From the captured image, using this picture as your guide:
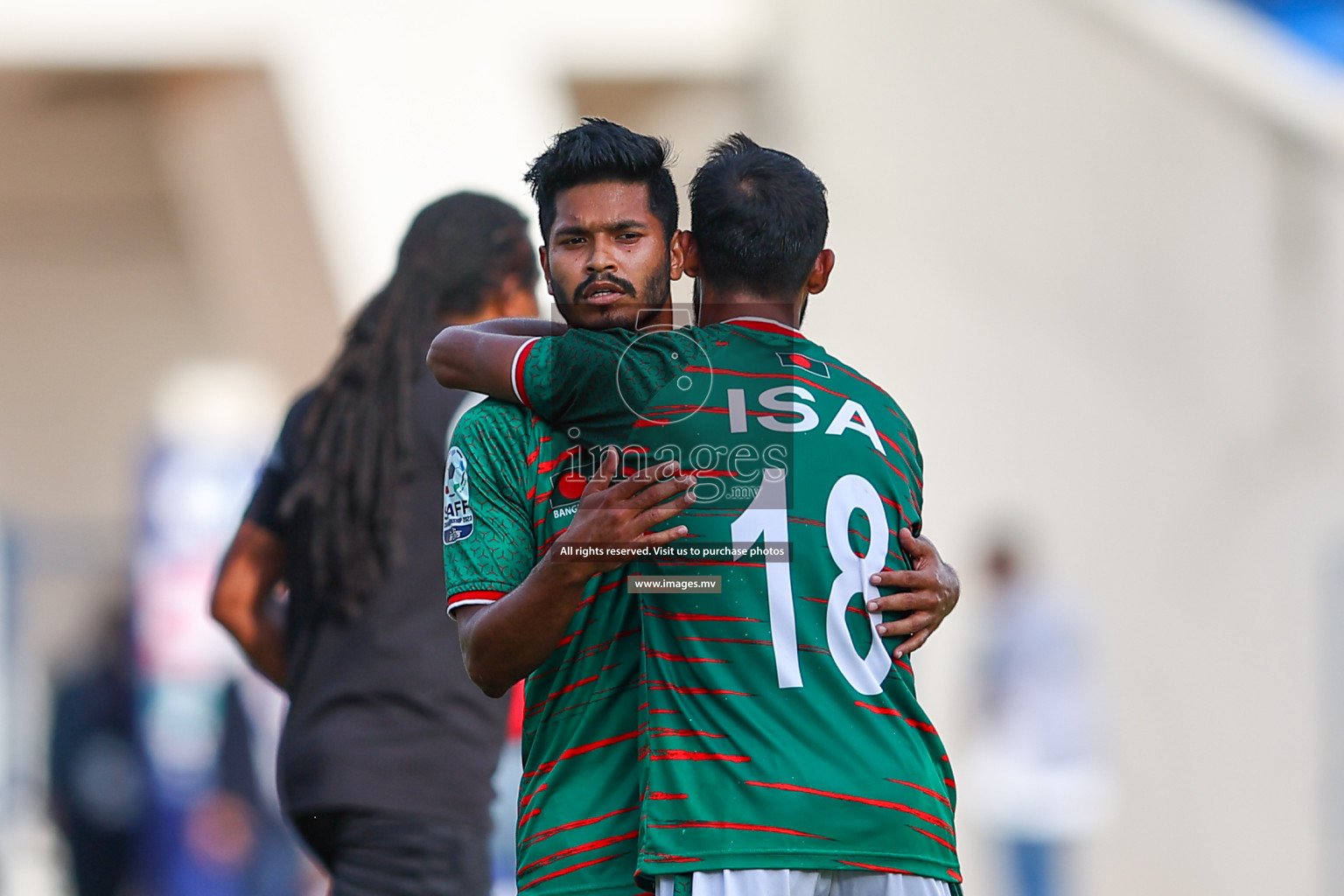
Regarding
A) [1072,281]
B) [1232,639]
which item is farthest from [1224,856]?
[1072,281]

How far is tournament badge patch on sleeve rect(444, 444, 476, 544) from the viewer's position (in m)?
2.39

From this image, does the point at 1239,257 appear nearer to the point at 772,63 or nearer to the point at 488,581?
the point at 772,63

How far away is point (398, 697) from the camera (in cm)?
334

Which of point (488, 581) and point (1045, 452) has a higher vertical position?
point (1045, 452)

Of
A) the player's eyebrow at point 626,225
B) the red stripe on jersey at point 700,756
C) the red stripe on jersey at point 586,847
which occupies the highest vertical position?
the player's eyebrow at point 626,225

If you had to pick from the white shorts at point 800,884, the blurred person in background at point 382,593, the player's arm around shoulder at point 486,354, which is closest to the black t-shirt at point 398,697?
the blurred person in background at point 382,593

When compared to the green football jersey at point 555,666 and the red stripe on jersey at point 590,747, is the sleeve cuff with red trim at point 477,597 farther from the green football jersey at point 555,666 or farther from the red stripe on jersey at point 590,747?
the red stripe on jersey at point 590,747

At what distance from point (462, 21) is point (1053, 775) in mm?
5971

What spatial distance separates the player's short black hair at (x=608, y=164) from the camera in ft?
7.82

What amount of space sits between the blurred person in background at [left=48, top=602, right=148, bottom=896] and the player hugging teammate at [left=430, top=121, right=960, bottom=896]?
20.4 feet

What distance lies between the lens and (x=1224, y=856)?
10.4 meters

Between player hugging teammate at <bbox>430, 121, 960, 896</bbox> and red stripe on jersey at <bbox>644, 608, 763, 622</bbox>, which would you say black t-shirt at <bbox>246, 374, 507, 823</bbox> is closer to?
player hugging teammate at <bbox>430, 121, 960, 896</bbox>

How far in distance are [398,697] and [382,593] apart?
0.23 m

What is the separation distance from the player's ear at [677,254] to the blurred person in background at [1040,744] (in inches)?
248
